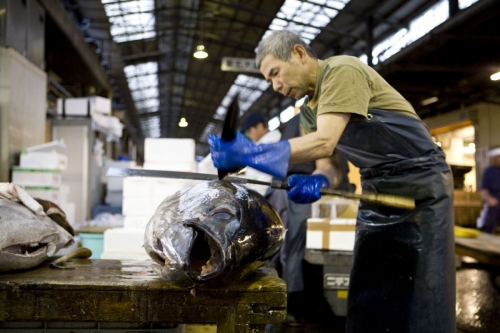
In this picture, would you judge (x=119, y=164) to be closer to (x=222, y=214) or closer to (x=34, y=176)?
(x=34, y=176)

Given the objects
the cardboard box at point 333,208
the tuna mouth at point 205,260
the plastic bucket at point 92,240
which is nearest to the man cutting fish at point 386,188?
the tuna mouth at point 205,260

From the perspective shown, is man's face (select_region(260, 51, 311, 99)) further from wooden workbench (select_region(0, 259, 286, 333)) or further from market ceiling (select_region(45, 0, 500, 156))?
market ceiling (select_region(45, 0, 500, 156))

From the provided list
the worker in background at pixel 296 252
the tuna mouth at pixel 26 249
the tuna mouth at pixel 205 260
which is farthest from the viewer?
the worker in background at pixel 296 252

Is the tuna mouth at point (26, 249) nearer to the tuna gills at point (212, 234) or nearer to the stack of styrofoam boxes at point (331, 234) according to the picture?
the tuna gills at point (212, 234)

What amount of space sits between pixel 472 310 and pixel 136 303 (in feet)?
13.4

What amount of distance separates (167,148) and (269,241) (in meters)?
2.20

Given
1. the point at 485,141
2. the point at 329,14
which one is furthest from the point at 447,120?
the point at 329,14

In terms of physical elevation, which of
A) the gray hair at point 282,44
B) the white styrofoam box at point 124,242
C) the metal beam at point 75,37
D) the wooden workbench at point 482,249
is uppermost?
the metal beam at point 75,37

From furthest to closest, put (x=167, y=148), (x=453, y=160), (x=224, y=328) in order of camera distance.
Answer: (x=453, y=160)
(x=167, y=148)
(x=224, y=328)

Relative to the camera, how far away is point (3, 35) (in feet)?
17.8

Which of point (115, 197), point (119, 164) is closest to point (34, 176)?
point (115, 197)

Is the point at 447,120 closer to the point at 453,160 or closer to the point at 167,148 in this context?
the point at 453,160

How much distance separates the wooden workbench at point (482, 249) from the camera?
14.3 ft

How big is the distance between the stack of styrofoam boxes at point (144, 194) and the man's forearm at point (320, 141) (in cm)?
206
